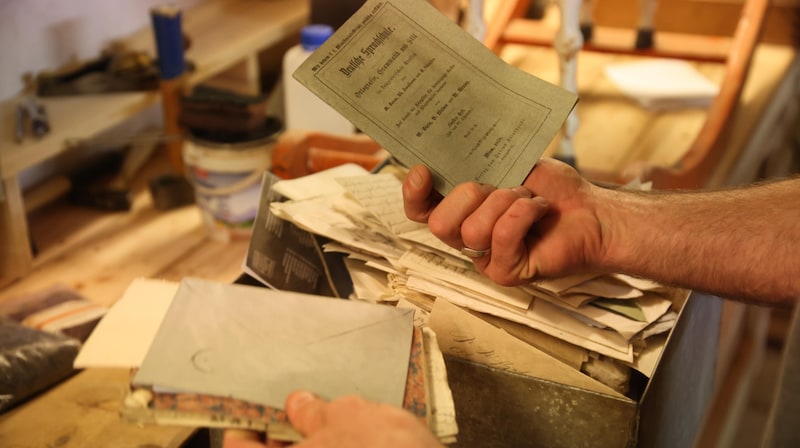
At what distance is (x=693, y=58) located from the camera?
5.85 ft

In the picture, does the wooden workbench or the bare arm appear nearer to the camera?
the bare arm

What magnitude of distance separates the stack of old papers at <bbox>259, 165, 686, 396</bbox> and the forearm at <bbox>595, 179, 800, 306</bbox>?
1.6 inches

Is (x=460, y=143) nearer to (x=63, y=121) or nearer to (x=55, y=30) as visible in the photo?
(x=63, y=121)

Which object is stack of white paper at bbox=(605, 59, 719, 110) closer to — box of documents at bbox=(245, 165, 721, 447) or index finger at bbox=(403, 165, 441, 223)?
box of documents at bbox=(245, 165, 721, 447)

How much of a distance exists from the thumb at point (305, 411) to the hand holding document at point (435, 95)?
0.26m

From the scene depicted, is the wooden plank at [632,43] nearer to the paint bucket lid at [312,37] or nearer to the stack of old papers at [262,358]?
the paint bucket lid at [312,37]

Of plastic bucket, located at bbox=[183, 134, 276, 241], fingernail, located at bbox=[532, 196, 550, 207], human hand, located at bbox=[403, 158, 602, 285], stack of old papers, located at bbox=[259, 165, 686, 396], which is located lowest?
plastic bucket, located at bbox=[183, 134, 276, 241]

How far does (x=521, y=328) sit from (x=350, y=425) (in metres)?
0.29

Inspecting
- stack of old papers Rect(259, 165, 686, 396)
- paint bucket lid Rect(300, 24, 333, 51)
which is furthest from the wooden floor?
stack of old papers Rect(259, 165, 686, 396)

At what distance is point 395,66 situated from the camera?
2.34 ft

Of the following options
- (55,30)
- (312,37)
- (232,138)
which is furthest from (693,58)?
(55,30)

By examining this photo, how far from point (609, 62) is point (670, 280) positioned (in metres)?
1.53

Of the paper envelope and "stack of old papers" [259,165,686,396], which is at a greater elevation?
"stack of old papers" [259,165,686,396]

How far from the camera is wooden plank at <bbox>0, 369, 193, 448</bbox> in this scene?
30.3 inches
